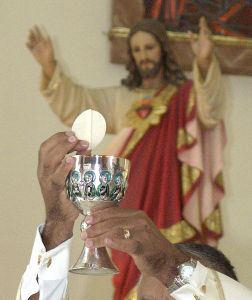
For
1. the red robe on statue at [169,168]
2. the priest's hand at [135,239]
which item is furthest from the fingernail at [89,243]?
the red robe on statue at [169,168]

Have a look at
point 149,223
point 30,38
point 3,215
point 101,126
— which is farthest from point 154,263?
point 30,38

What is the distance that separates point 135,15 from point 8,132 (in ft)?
2.74

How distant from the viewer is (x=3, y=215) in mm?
3689

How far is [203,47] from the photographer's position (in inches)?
154

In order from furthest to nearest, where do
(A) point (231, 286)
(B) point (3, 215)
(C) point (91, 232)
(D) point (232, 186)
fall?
(D) point (232, 186) < (B) point (3, 215) < (A) point (231, 286) < (C) point (91, 232)

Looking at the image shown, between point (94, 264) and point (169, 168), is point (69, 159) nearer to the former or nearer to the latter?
point (94, 264)

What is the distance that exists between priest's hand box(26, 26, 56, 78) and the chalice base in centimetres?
210

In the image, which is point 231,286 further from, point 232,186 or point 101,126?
point 232,186

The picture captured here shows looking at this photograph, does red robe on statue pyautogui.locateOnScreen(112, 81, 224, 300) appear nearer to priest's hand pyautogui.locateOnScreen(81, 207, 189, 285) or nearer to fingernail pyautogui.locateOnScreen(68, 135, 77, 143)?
fingernail pyautogui.locateOnScreen(68, 135, 77, 143)

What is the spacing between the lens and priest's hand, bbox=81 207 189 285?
5.31ft

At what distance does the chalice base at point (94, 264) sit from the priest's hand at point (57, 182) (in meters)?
0.16

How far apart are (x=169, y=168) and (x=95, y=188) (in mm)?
1987

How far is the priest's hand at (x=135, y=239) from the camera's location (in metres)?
1.62

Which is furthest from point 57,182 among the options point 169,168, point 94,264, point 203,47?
point 203,47
